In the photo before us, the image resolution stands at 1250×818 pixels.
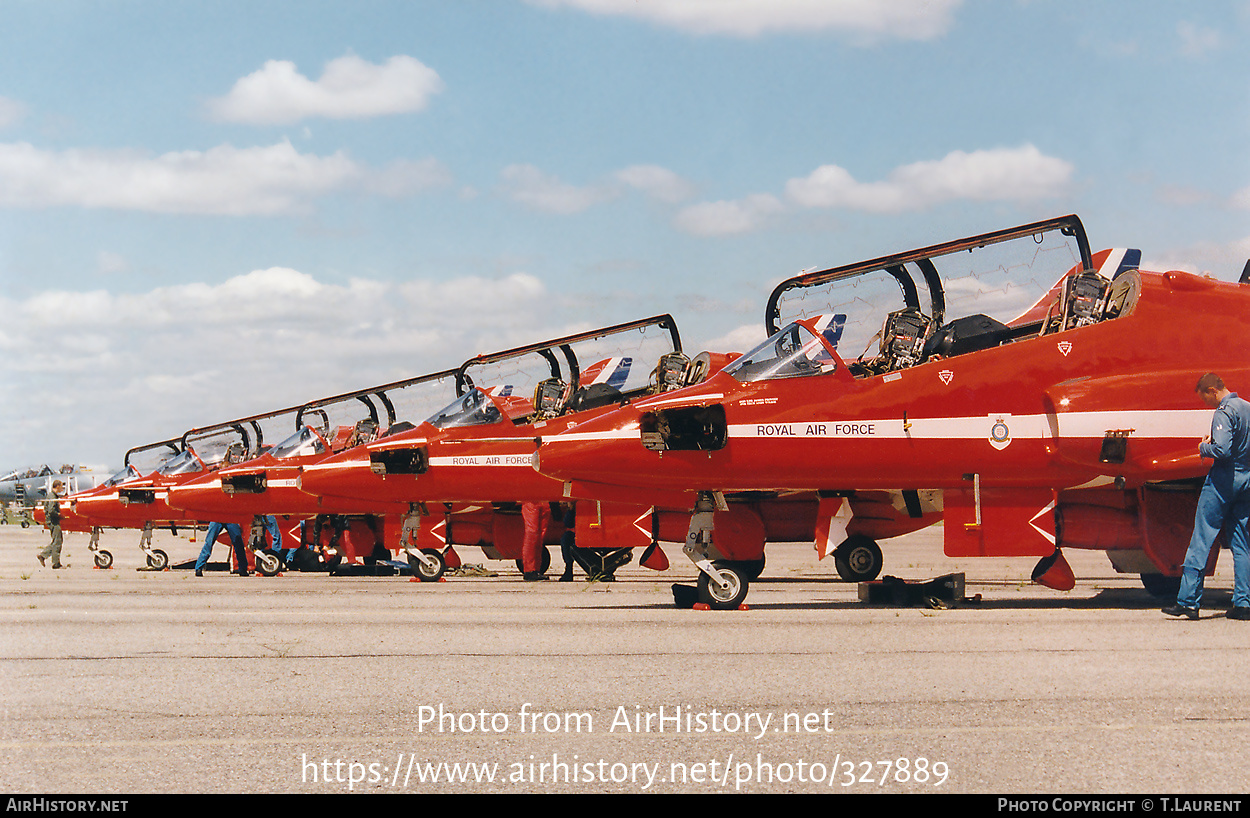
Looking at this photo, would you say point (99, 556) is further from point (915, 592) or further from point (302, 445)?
point (915, 592)

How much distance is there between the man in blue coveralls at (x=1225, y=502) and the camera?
9180mm

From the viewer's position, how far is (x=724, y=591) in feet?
36.1

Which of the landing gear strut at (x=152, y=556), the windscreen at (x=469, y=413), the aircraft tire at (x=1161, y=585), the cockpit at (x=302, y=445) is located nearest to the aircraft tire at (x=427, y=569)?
the windscreen at (x=469, y=413)

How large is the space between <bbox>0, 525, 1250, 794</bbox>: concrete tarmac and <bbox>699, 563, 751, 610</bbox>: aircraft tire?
1.09 feet

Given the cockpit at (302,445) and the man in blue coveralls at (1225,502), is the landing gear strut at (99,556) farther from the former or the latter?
the man in blue coveralls at (1225,502)

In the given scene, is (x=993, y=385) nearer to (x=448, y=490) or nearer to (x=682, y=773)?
(x=682, y=773)

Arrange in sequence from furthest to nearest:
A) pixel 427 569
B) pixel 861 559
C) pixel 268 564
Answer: pixel 268 564
pixel 427 569
pixel 861 559

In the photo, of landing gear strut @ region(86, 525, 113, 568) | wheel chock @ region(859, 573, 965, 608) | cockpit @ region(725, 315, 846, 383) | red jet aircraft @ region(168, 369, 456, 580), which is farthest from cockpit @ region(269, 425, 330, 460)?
wheel chock @ region(859, 573, 965, 608)

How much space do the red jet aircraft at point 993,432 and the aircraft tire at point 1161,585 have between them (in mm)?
1350

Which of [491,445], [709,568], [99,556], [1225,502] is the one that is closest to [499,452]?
[491,445]

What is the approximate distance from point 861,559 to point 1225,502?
5166mm

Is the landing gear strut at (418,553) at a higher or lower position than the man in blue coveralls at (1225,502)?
lower

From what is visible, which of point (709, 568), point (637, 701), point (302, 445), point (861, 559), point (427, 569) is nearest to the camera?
point (637, 701)
